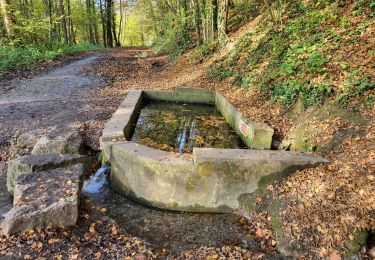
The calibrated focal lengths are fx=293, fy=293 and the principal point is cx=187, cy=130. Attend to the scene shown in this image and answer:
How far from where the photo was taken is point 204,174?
429cm

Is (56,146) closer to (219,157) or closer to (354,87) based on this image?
(219,157)

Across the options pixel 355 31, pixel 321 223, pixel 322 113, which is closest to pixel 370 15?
pixel 355 31

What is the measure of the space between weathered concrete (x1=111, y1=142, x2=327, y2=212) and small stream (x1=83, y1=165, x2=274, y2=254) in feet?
0.58

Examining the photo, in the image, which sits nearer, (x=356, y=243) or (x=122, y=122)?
(x=356, y=243)

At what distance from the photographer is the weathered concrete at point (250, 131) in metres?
5.41

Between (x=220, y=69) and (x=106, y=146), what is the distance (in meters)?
5.83

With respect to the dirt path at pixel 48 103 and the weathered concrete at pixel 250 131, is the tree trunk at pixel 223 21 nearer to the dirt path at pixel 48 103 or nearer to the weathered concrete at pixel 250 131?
the dirt path at pixel 48 103

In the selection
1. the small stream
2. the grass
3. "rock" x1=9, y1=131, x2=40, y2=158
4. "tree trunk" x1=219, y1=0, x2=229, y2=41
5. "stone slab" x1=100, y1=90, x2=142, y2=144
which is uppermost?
"tree trunk" x1=219, y1=0, x2=229, y2=41

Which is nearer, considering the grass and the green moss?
the green moss

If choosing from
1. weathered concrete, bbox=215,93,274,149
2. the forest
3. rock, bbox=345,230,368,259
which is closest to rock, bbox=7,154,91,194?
the forest

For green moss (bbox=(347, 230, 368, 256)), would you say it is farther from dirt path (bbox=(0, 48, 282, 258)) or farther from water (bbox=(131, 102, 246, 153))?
water (bbox=(131, 102, 246, 153))

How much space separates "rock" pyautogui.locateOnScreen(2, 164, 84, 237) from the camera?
334cm

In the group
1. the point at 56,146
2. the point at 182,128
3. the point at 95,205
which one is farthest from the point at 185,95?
the point at 95,205

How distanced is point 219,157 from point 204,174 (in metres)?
0.34
